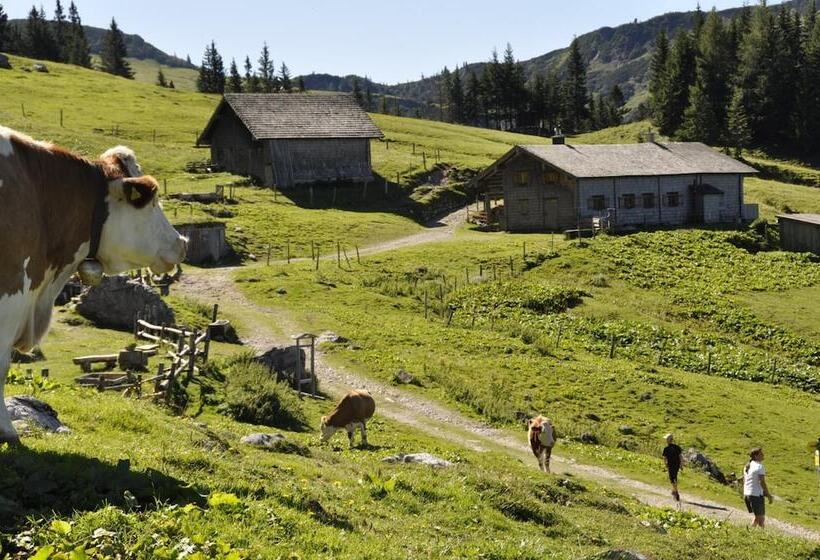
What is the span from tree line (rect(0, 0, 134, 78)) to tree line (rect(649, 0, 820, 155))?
93.7 metres

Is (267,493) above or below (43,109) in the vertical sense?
below

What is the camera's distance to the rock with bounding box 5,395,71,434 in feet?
33.0

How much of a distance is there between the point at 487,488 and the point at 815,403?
2368 centimetres

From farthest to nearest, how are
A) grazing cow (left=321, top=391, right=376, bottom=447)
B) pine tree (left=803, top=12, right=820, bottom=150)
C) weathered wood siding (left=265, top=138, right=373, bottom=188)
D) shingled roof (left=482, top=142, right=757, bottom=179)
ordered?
1. pine tree (left=803, top=12, right=820, bottom=150)
2. weathered wood siding (left=265, top=138, right=373, bottom=188)
3. shingled roof (left=482, top=142, right=757, bottom=179)
4. grazing cow (left=321, top=391, right=376, bottom=447)

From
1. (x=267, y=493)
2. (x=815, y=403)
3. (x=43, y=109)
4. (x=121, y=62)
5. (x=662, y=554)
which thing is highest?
(x=121, y=62)

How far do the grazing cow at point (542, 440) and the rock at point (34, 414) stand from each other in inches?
529

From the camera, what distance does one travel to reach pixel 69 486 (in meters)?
7.66

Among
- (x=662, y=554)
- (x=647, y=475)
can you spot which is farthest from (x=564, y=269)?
(x=662, y=554)

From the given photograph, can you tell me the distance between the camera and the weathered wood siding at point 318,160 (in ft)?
230

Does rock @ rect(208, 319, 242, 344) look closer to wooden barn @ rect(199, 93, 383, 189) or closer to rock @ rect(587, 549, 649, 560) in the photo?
rock @ rect(587, 549, 649, 560)

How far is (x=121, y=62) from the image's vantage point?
511 feet

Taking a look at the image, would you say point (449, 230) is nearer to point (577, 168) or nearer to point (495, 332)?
point (577, 168)

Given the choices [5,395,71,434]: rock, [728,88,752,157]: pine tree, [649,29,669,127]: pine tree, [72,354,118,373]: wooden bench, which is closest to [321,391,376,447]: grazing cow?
[72,354,118,373]: wooden bench

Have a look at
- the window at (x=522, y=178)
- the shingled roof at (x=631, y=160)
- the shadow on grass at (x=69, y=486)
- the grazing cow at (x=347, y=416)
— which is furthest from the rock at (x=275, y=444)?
the window at (x=522, y=178)
